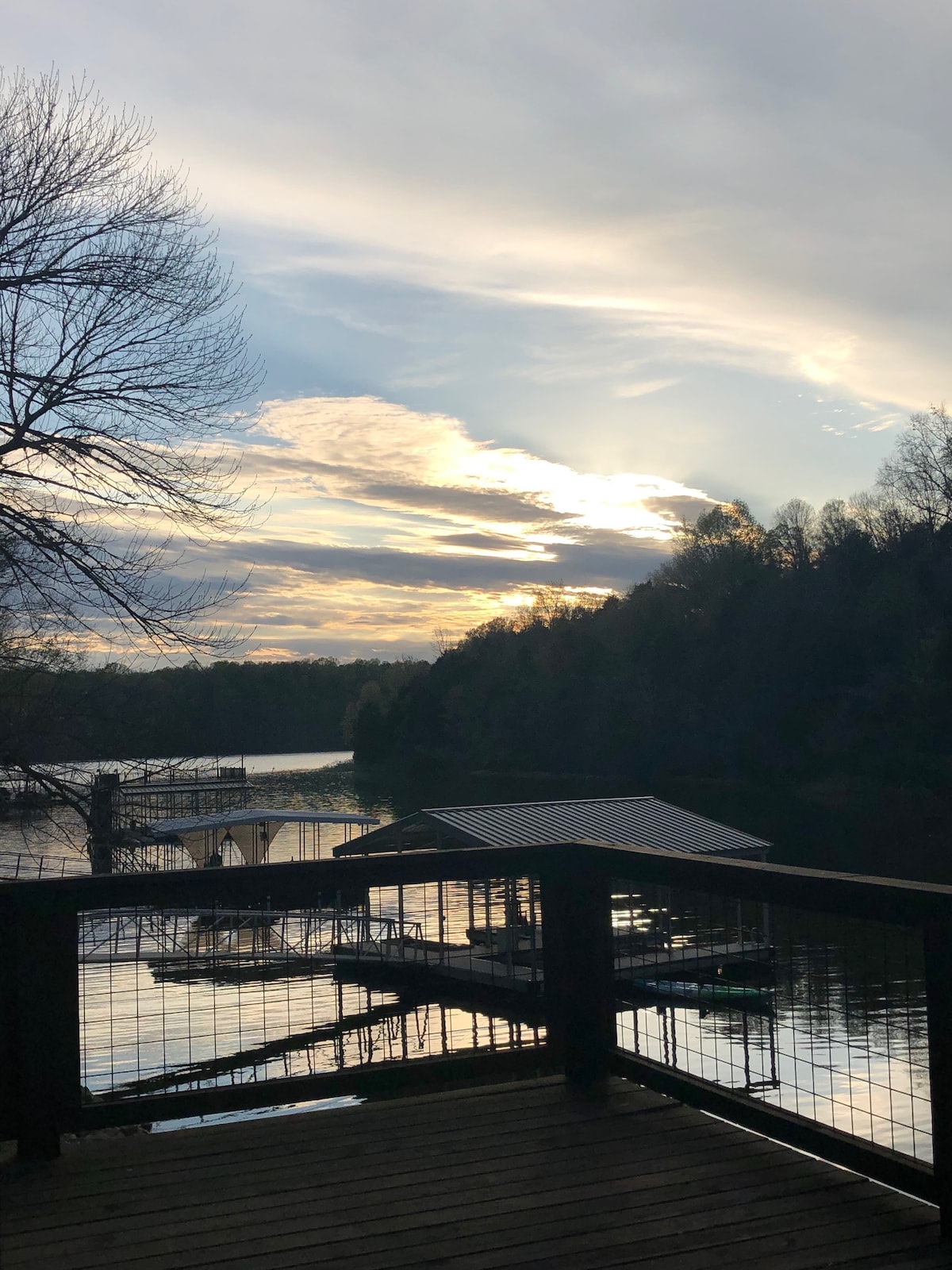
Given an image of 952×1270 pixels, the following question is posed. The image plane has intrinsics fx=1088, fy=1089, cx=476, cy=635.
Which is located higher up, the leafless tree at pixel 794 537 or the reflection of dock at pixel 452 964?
the leafless tree at pixel 794 537

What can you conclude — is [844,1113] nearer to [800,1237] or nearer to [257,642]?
[257,642]

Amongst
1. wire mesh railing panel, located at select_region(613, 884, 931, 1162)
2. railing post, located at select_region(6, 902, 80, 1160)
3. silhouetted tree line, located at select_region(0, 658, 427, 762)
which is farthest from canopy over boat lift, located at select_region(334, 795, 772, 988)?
railing post, located at select_region(6, 902, 80, 1160)

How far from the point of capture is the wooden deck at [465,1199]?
2.73m

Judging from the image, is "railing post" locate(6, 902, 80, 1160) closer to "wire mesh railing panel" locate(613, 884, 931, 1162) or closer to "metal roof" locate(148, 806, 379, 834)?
"wire mesh railing panel" locate(613, 884, 931, 1162)

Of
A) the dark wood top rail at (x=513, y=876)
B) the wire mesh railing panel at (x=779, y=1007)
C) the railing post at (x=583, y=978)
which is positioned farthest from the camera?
the wire mesh railing panel at (x=779, y=1007)

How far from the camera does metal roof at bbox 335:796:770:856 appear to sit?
74.1ft

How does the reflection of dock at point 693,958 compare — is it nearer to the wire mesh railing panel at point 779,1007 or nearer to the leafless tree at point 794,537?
the wire mesh railing panel at point 779,1007

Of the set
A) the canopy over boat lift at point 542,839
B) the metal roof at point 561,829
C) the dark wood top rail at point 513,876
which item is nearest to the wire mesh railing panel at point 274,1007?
the canopy over boat lift at point 542,839

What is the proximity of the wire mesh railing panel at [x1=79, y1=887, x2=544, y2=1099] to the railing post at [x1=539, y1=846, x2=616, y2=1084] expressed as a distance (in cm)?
1261

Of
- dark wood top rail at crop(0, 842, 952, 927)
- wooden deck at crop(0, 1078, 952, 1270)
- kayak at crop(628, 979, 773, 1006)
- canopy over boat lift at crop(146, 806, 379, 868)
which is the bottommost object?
kayak at crop(628, 979, 773, 1006)

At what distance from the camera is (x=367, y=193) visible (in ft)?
45.2

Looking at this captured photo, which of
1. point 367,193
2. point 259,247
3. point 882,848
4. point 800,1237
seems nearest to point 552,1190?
point 800,1237

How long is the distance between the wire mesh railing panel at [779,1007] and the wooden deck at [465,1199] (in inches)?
285

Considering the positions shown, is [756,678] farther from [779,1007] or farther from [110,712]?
[110,712]
